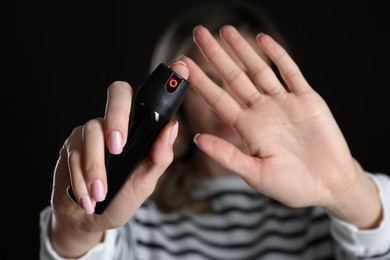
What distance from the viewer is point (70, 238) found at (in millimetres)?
684

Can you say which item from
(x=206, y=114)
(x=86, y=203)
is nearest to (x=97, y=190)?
(x=86, y=203)

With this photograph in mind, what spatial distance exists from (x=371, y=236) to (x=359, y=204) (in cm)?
6

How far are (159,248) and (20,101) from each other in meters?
0.47

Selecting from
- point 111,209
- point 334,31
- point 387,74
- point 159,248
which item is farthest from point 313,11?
point 111,209

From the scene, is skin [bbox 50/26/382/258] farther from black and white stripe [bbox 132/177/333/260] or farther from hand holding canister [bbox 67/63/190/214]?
black and white stripe [bbox 132/177/333/260]

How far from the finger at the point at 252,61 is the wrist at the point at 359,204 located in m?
0.16

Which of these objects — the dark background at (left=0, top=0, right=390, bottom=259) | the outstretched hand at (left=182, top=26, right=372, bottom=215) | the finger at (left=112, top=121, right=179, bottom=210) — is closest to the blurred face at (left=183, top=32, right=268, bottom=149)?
the dark background at (left=0, top=0, right=390, bottom=259)

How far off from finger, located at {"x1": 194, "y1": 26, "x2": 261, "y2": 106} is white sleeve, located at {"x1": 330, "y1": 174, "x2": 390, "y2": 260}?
22 cm

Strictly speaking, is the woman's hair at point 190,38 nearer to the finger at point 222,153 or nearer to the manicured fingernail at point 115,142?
the finger at point 222,153

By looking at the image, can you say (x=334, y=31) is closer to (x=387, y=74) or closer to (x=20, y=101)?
(x=387, y=74)

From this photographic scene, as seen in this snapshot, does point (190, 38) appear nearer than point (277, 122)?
No

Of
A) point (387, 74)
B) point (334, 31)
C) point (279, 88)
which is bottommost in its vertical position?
point (387, 74)

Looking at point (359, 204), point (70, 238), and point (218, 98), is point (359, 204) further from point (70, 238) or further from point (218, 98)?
point (70, 238)

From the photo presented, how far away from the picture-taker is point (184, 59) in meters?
0.66
